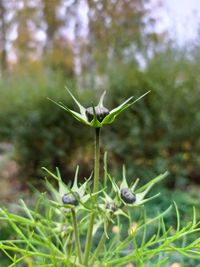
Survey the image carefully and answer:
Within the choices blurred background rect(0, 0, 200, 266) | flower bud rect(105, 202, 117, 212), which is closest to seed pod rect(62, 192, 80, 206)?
flower bud rect(105, 202, 117, 212)

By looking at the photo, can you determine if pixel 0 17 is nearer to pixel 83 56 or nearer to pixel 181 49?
pixel 83 56

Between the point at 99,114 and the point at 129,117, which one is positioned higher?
the point at 99,114

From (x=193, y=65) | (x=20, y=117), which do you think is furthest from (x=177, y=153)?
(x=20, y=117)

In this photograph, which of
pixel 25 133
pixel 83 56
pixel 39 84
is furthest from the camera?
pixel 83 56

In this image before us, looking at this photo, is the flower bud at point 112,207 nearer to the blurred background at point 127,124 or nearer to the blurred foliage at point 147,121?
the blurred background at point 127,124

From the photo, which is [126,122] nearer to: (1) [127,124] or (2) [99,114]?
(1) [127,124]

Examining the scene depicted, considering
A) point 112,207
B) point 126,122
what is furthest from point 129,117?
point 112,207

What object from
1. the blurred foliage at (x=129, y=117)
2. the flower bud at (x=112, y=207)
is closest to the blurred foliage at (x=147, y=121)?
the blurred foliage at (x=129, y=117)

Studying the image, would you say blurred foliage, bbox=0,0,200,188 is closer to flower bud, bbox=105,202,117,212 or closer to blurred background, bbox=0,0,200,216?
blurred background, bbox=0,0,200,216

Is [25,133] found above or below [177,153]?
above
